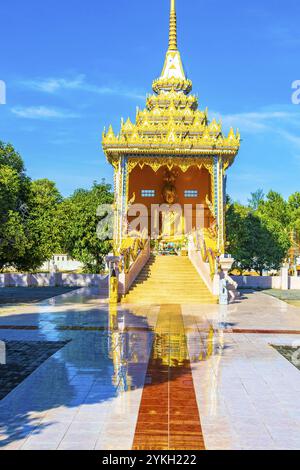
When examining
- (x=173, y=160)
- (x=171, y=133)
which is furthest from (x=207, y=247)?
(x=171, y=133)

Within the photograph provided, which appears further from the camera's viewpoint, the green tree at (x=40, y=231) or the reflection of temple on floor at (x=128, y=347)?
the green tree at (x=40, y=231)

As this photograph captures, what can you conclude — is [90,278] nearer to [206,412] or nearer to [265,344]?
[265,344]

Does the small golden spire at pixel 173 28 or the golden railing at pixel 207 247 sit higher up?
the small golden spire at pixel 173 28

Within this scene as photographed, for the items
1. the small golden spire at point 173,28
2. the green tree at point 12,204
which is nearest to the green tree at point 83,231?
the green tree at point 12,204

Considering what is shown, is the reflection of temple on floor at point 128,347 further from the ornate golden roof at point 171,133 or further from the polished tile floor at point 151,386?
the ornate golden roof at point 171,133

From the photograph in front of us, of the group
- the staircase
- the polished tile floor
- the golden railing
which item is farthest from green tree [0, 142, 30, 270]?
the polished tile floor

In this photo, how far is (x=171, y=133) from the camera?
24281mm

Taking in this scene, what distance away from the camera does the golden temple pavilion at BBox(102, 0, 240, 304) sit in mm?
23859

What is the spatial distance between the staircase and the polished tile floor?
554 centimetres

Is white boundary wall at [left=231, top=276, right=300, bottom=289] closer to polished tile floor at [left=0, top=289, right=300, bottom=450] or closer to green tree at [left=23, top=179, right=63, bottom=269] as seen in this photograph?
green tree at [left=23, top=179, right=63, bottom=269]

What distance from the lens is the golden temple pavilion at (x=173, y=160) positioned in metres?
23.9

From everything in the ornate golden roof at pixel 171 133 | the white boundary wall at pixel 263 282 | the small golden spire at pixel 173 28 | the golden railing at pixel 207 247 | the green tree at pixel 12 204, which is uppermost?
the small golden spire at pixel 173 28

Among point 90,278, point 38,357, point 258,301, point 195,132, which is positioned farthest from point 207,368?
point 90,278
